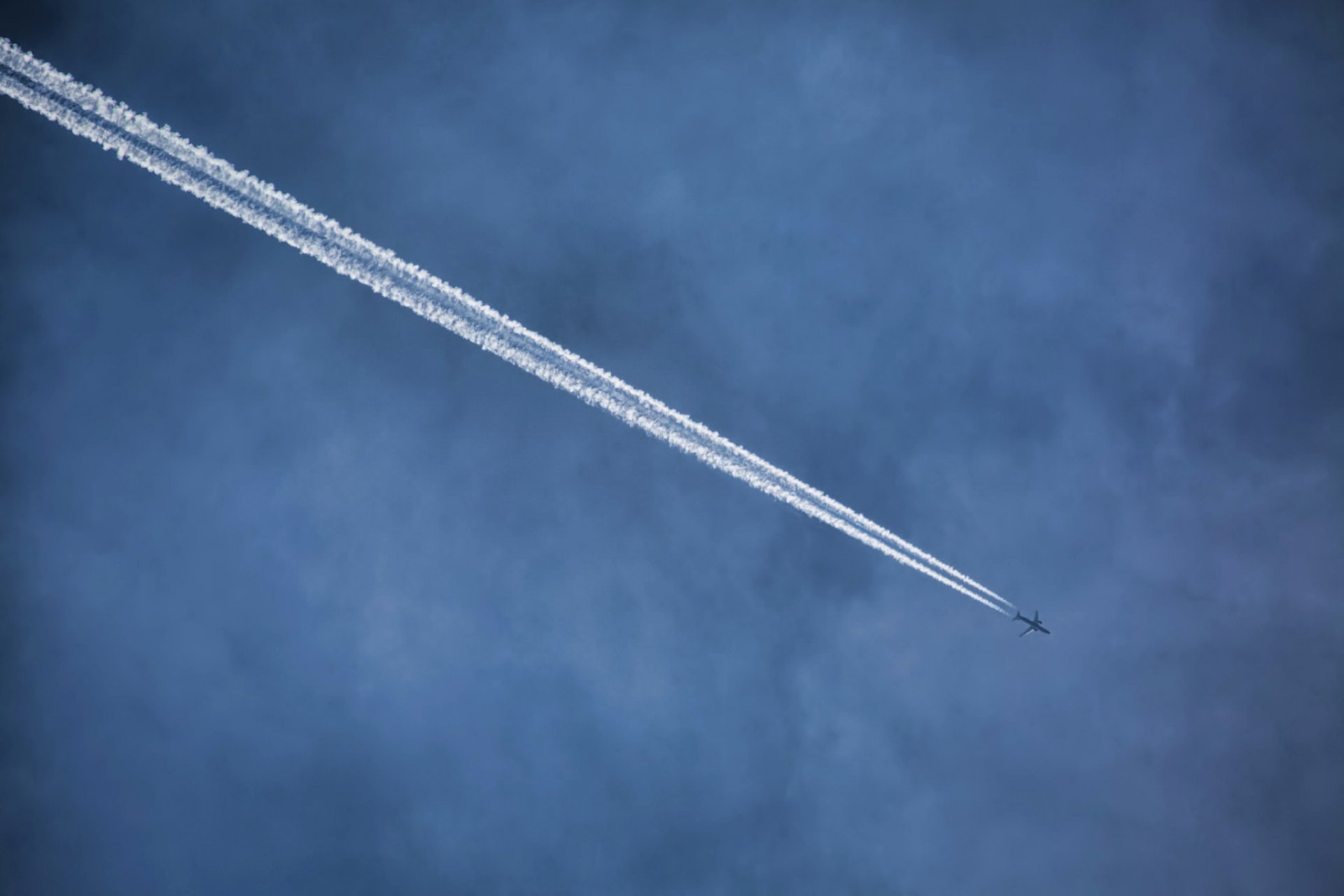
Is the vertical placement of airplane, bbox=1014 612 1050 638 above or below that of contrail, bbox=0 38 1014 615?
above

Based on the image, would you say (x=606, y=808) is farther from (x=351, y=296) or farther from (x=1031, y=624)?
(x=351, y=296)

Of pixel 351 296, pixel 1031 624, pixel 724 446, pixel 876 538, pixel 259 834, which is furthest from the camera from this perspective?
pixel 351 296

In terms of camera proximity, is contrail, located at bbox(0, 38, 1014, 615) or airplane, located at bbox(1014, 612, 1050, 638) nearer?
contrail, located at bbox(0, 38, 1014, 615)

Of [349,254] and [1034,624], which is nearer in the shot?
[349,254]

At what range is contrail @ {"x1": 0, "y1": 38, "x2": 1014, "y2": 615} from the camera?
116 ft

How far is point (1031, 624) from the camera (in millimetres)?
62281

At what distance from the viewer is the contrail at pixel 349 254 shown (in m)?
35.5

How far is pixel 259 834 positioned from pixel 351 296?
4524cm

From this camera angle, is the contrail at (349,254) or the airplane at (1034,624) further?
the airplane at (1034,624)

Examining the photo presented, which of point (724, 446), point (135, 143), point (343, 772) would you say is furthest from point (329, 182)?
point (343, 772)

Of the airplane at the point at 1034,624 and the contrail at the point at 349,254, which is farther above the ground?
the airplane at the point at 1034,624

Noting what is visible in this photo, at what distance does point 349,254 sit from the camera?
39656mm

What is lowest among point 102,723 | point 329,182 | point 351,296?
point 102,723

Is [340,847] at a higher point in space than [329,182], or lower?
lower
